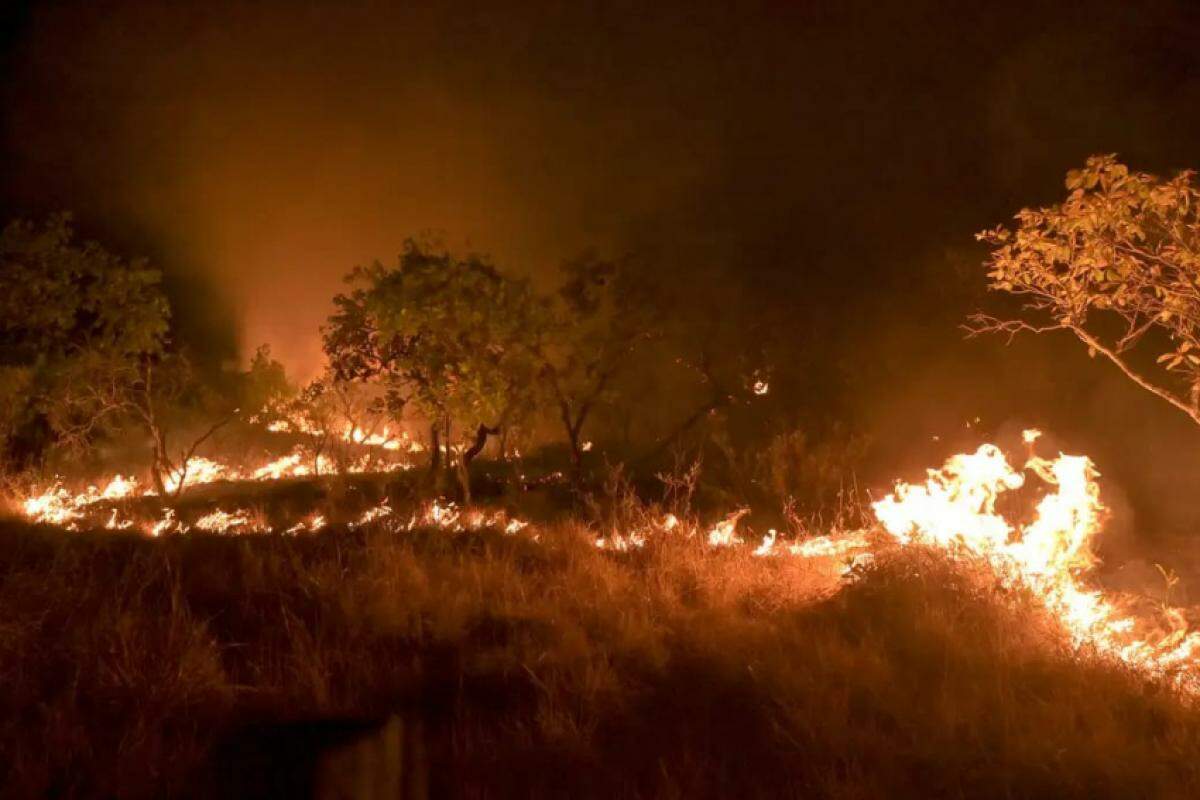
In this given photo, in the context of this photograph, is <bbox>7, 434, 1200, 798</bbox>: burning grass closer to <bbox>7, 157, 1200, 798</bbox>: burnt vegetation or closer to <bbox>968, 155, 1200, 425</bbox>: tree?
<bbox>7, 157, 1200, 798</bbox>: burnt vegetation

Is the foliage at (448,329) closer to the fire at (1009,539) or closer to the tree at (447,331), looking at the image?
the tree at (447,331)

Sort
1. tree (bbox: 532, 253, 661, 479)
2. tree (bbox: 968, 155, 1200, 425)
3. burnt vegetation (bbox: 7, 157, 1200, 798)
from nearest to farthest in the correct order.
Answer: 1. burnt vegetation (bbox: 7, 157, 1200, 798)
2. tree (bbox: 968, 155, 1200, 425)
3. tree (bbox: 532, 253, 661, 479)

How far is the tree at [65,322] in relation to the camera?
52.4ft

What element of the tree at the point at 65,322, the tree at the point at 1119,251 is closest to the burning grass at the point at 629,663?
the tree at the point at 1119,251

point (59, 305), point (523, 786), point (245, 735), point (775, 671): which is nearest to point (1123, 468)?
point (775, 671)

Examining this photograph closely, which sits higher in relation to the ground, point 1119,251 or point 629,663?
point 1119,251

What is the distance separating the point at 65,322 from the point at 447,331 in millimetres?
7086

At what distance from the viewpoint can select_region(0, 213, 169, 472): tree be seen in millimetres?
15977

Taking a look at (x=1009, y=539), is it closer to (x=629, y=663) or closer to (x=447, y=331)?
(x=629, y=663)

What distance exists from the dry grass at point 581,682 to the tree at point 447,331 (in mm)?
6750

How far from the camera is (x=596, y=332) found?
1938 cm

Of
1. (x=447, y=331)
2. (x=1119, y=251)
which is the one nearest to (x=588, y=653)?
(x=1119, y=251)

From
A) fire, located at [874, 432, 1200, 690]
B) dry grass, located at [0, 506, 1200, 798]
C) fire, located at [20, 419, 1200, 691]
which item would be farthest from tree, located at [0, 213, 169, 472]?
fire, located at [874, 432, 1200, 690]

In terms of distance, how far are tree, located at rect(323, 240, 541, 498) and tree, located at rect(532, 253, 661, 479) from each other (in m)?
2.36
